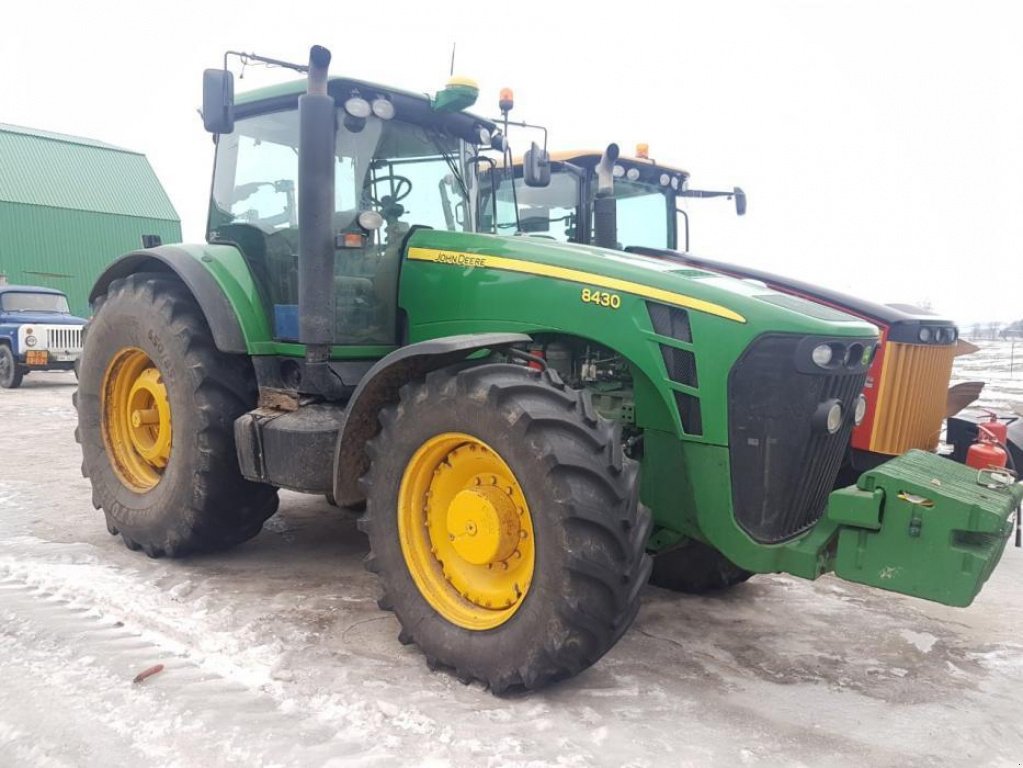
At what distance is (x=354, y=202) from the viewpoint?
162 inches

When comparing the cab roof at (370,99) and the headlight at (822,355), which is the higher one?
the cab roof at (370,99)

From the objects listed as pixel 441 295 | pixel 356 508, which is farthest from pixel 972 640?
pixel 356 508

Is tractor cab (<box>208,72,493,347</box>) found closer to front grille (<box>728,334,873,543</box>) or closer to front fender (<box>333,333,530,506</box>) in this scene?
front fender (<box>333,333,530,506</box>)

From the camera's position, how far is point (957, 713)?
3074 mm

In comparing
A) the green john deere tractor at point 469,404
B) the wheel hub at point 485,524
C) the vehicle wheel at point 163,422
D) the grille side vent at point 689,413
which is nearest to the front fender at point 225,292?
the green john deere tractor at point 469,404

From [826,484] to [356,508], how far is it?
3.10 metres

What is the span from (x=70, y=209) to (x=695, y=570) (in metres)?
29.4

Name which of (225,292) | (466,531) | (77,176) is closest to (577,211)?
(225,292)

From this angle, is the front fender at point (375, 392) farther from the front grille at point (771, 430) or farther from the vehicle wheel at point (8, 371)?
the vehicle wheel at point (8, 371)

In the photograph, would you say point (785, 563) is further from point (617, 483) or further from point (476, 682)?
point (476, 682)

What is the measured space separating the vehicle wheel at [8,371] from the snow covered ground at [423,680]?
11316 millimetres

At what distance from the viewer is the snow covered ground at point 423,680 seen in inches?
108

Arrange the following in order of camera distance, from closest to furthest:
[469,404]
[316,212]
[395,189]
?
1. [469,404]
2. [316,212]
3. [395,189]

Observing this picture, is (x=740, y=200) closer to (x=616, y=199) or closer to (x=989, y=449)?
(x=616, y=199)
